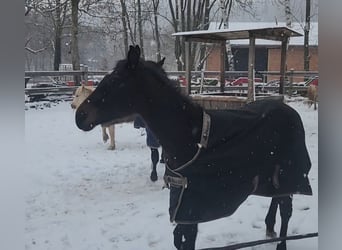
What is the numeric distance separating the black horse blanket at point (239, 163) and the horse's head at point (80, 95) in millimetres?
275

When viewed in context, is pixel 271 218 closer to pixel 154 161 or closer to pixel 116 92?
pixel 154 161

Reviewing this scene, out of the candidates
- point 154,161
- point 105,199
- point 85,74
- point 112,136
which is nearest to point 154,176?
point 154,161

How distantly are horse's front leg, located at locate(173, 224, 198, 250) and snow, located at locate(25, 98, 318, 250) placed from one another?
0.05 m

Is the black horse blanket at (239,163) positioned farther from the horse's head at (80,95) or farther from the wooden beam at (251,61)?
the horse's head at (80,95)

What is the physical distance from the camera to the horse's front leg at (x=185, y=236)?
1.00 m

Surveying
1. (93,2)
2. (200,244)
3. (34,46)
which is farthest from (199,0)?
(200,244)

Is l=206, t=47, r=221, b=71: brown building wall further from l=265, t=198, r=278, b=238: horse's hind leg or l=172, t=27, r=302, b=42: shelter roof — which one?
l=265, t=198, r=278, b=238: horse's hind leg

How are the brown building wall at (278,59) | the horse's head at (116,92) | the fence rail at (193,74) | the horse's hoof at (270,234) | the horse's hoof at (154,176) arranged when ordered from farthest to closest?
1. the horse's hoof at (154,176)
2. the horse's hoof at (270,234)
3. the brown building wall at (278,59)
4. the horse's head at (116,92)
5. the fence rail at (193,74)

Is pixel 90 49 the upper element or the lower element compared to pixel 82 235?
upper

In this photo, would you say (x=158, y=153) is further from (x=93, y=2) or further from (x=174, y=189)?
(x=93, y=2)

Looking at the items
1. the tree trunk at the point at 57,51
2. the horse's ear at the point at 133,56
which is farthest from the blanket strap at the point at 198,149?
the tree trunk at the point at 57,51

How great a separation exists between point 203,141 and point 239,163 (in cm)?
13
